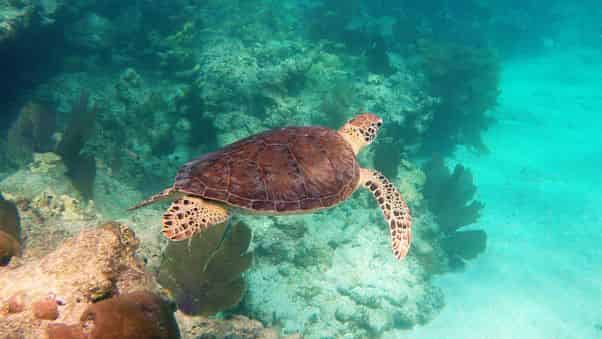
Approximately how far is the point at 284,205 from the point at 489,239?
33.4 ft

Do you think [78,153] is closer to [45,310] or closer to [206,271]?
[206,271]

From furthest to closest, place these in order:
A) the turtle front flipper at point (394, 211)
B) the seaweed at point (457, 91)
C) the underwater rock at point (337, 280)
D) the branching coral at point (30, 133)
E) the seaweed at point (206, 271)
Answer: the seaweed at point (457, 91) → the branching coral at point (30, 133) → the underwater rock at point (337, 280) → the seaweed at point (206, 271) → the turtle front flipper at point (394, 211)

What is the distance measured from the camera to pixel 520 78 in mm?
25016

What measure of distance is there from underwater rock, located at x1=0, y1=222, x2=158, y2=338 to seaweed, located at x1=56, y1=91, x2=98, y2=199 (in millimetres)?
4296

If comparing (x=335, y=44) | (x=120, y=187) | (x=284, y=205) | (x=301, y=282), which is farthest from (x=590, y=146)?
(x=120, y=187)

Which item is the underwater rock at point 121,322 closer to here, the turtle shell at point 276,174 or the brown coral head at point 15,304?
the brown coral head at point 15,304

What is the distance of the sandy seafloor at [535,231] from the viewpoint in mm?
7977

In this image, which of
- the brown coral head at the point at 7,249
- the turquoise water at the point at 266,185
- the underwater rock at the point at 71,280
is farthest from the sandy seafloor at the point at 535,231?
the brown coral head at the point at 7,249

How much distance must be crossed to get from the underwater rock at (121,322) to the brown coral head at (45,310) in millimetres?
121

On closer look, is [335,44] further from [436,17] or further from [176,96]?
[436,17]

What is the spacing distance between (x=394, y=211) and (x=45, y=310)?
357 centimetres

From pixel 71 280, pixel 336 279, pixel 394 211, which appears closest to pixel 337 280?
pixel 336 279

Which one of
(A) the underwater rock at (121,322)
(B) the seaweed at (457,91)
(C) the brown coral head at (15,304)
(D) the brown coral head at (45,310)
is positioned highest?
(B) the seaweed at (457,91)

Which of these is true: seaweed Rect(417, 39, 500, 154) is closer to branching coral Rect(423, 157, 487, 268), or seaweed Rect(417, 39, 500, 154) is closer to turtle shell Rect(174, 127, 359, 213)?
branching coral Rect(423, 157, 487, 268)
